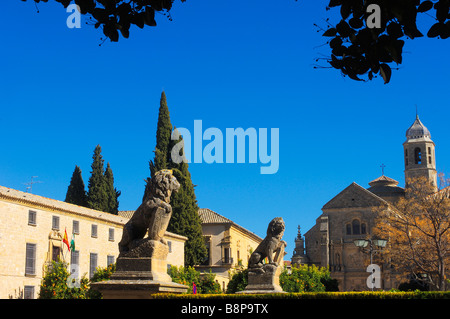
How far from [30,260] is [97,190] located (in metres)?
18.5

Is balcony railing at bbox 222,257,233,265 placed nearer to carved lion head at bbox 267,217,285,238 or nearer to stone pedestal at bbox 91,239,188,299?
carved lion head at bbox 267,217,285,238

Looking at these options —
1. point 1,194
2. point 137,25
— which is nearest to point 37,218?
point 1,194

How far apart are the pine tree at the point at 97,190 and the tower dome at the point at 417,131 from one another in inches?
1804

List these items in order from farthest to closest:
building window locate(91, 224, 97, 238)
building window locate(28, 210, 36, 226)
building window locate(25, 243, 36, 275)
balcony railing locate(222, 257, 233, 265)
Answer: balcony railing locate(222, 257, 233, 265) < building window locate(91, 224, 97, 238) < building window locate(28, 210, 36, 226) < building window locate(25, 243, 36, 275)

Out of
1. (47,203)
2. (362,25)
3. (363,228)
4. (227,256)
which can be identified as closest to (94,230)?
(47,203)

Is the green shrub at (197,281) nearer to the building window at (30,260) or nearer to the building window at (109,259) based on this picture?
the building window at (109,259)

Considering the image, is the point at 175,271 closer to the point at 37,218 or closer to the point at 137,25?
the point at 37,218

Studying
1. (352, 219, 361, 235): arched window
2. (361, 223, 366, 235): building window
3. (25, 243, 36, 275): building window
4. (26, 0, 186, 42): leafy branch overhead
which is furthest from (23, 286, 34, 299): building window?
(361, 223, 366, 235): building window

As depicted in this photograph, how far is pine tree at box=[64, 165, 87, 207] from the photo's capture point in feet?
179

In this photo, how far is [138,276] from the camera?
11.1 metres

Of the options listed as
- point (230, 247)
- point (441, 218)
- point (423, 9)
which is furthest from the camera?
point (230, 247)

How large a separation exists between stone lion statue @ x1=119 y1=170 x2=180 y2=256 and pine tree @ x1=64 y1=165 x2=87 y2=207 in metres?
44.5
